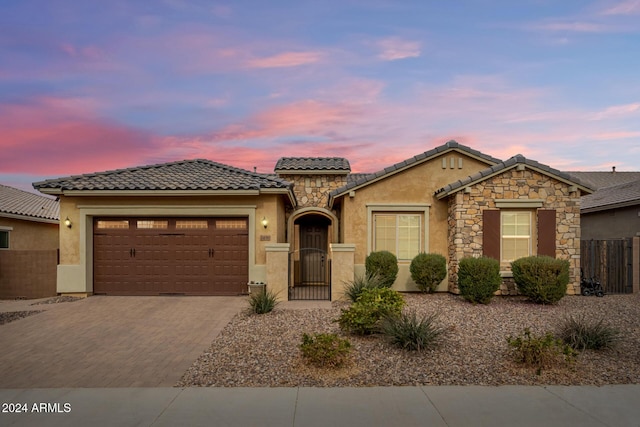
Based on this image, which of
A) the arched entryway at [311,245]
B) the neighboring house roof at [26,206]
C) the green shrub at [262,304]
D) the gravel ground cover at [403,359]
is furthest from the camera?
the neighboring house roof at [26,206]

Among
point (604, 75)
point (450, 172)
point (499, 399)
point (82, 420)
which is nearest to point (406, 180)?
point (450, 172)

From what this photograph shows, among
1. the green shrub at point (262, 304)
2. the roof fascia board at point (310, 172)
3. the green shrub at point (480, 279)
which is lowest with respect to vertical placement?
the green shrub at point (262, 304)

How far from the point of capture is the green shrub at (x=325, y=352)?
21.2ft

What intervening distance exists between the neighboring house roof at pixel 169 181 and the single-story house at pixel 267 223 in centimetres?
4

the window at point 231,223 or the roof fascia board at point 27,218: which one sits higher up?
the roof fascia board at point 27,218

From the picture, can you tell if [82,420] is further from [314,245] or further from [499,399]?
[314,245]

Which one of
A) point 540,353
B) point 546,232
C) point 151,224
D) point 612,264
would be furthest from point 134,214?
point 612,264

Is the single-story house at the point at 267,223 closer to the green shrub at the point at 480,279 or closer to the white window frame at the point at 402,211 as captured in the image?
the white window frame at the point at 402,211

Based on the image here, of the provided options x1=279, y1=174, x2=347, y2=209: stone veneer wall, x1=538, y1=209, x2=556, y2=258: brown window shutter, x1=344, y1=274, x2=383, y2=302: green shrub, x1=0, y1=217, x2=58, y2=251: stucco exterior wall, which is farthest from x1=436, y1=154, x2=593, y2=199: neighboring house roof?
x1=0, y1=217, x2=58, y2=251: stucco exterior wall

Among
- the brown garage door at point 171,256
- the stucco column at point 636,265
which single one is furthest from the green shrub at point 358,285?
the stucco column at point 636,265

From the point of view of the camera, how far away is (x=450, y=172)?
49.0 feet

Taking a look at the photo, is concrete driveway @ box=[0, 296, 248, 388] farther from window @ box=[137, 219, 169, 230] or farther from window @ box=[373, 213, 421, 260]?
window @ box=[373, 213, 421, 260]

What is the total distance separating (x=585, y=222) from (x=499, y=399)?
62.8ft

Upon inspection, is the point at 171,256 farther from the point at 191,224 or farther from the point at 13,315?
the point at 13,315
